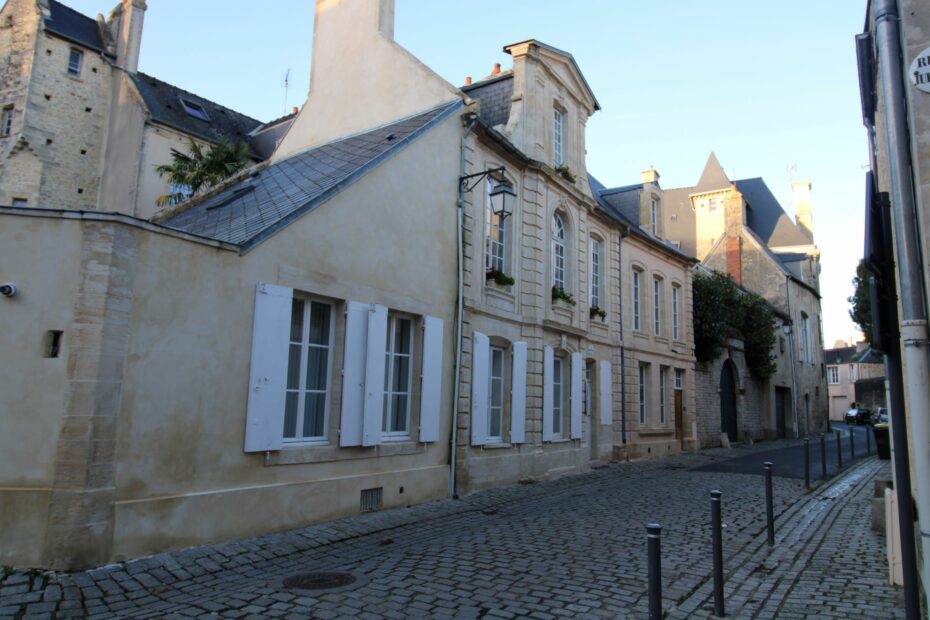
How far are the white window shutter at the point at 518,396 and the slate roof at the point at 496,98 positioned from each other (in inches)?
186

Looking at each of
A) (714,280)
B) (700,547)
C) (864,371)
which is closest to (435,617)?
(700,547)

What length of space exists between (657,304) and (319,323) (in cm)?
1356

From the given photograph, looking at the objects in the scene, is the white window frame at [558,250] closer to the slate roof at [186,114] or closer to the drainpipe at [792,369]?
the slate roof at [186,114]

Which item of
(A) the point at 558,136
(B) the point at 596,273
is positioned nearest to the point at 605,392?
(B) the point at 596,273

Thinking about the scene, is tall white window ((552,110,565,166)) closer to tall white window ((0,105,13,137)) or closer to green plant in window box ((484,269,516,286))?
green plant in window box ((484,269,516,286))

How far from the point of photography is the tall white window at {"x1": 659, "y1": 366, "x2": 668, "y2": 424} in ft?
60.5

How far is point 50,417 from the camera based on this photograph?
5.35 metres

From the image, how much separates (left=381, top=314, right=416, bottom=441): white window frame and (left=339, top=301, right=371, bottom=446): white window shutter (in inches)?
26.1

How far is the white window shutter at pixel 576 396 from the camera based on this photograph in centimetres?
1351

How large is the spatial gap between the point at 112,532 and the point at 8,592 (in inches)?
32.9

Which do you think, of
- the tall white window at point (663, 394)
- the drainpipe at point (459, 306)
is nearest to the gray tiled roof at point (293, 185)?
the drainpipe at point (459, 306)

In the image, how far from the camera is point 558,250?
14.0m

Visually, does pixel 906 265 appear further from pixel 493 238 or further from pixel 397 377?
pixel 493 238

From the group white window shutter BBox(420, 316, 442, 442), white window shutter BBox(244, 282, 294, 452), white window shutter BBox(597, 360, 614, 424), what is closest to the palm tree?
white window shutter BBox(420, 316, 442, 442)
